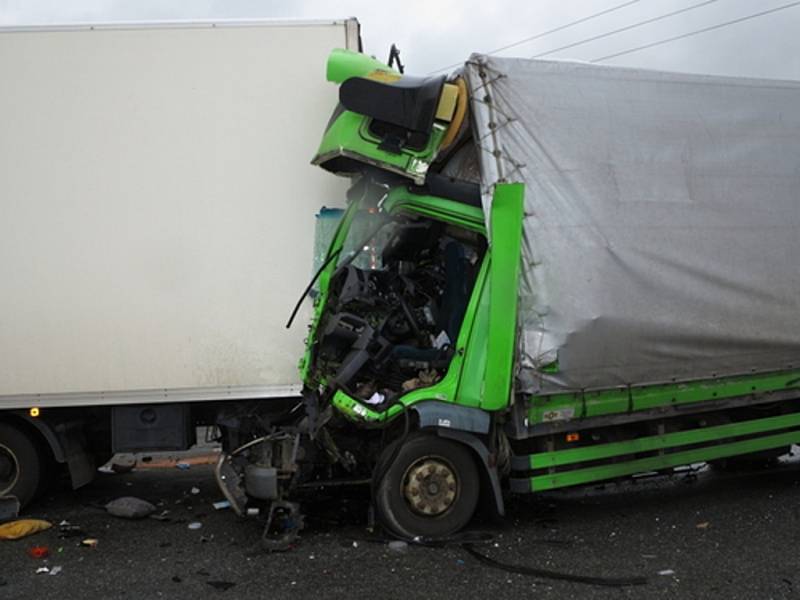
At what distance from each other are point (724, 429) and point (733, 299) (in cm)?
99

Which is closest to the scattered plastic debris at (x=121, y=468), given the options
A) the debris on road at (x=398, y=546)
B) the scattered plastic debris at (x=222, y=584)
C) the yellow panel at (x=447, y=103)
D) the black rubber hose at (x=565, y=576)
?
the scattered plastic debris at (x=222, y=584)

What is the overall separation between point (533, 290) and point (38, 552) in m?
3.66

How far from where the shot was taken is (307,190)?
21.7ft

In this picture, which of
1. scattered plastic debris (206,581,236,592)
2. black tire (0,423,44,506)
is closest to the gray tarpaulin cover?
scattered plastic debris (206,581,236,592)

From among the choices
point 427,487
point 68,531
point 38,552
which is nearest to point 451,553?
point 427,487

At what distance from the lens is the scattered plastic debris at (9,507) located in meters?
6.44

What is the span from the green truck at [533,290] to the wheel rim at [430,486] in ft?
0.05

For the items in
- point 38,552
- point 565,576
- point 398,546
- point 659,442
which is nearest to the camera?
point 565,576

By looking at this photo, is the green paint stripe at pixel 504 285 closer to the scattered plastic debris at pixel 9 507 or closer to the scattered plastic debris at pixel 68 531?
the scattered plastic debris at pixel 68 531

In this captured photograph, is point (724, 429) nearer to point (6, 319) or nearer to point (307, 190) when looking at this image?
point (307, 190)

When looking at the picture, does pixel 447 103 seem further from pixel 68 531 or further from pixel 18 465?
pixel 18 465

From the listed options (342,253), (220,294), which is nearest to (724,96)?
(342,253)

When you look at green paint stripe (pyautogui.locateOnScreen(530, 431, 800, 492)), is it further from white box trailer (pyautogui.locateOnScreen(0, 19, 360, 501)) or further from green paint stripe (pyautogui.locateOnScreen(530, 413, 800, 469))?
white box trailer (pyautogui.locateOnScreen(0, 19, 360, 501))

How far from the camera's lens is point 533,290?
18.3 feet
